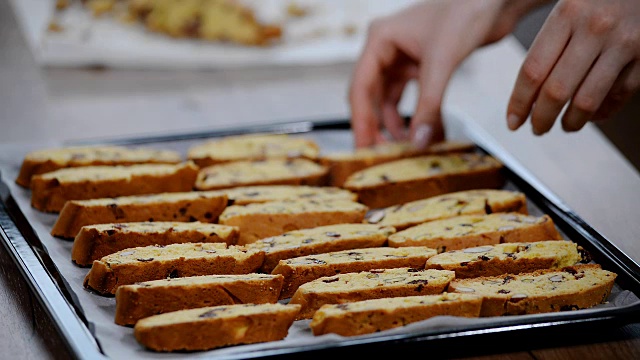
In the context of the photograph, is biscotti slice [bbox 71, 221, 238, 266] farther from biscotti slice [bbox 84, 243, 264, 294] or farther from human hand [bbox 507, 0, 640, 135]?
human hand [bbox 507, 0, 640, 135]

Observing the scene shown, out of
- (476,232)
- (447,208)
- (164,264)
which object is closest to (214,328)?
(164,264)

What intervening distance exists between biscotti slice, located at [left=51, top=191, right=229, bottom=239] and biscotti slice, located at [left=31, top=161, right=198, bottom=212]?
81 mm

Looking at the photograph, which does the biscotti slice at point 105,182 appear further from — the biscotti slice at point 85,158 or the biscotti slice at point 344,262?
the biscotti slice at point 344,262

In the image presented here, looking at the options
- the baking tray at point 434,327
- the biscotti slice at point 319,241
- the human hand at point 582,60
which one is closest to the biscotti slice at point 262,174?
the biscotti slice at point 319,241

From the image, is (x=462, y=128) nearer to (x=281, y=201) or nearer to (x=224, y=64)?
(x=281, y=201)

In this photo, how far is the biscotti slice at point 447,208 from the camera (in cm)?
235

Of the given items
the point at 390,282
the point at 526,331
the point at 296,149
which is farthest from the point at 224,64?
the point at 526,331

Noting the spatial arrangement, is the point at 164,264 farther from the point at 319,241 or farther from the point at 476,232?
the point at 476,232

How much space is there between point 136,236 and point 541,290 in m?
0.90

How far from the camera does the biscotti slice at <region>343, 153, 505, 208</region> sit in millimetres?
2518

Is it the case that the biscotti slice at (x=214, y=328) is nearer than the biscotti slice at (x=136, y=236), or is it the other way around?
the biscotti slice at (x=214, y=328)

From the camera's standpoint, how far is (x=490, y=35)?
2693mm

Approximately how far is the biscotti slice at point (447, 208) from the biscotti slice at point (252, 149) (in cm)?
42

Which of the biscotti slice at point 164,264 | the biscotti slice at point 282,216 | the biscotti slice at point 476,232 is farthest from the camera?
the biscotti slice at point 282,216
